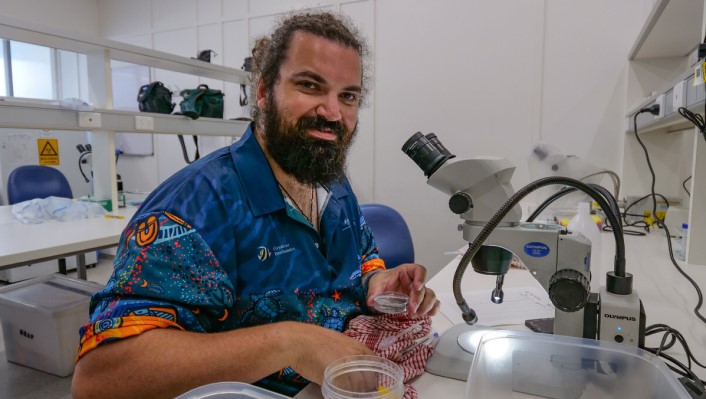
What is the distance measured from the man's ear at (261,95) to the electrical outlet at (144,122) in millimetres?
1626

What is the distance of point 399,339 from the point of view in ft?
2.94

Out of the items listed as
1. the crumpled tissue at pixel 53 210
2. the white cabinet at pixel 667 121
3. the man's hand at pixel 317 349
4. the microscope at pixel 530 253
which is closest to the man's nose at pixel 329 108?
the microscope at pixel 530 253

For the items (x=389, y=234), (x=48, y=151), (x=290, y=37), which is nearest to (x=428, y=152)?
(x=290, y=37)

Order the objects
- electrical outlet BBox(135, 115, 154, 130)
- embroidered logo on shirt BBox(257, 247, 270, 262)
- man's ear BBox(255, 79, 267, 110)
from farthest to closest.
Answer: electrical outlet BBox(135, 115, 154, 130) < man's ear BBox(255, 79, 267, 110) < embroidered logo on shirt BBox(257, 247, 270, 262)

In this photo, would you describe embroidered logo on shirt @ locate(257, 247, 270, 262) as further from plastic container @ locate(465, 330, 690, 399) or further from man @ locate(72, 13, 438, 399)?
plastic container @ locate(465, 330, 690, 399)

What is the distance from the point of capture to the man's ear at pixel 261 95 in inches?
44.4

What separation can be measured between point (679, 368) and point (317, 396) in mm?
648

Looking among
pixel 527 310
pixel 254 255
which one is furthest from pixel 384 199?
pixel 254 255

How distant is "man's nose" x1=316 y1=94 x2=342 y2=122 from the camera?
103 centimetres

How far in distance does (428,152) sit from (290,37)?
50cm

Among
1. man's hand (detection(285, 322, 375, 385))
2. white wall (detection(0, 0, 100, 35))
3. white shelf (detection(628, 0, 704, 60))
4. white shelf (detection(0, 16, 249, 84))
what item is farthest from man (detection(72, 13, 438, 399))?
white wall (detection(0, 0, 100, 35))

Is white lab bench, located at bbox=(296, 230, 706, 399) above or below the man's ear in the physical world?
below

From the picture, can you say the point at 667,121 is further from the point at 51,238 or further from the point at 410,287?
the point at 51,238

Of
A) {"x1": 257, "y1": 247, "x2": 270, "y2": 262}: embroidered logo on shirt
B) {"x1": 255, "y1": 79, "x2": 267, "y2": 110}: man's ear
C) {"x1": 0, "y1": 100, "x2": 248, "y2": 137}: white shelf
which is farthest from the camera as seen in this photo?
{"x1": 0, "y1": 100, "x2": 248, "y2": 137}: white shelf
